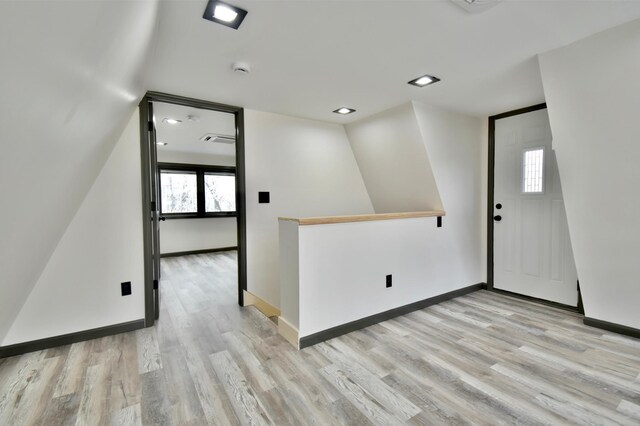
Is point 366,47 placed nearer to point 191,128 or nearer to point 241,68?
point 241,68

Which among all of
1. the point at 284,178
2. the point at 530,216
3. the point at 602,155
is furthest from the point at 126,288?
the point at 530,216

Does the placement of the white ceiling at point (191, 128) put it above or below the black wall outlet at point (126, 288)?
above

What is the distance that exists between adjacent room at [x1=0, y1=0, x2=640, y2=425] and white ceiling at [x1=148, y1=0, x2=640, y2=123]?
18mm

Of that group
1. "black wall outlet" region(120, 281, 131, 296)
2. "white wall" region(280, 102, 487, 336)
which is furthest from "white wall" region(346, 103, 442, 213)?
"black wall outlet" region(120, 281, 131, 296)

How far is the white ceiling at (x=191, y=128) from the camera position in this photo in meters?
3.32

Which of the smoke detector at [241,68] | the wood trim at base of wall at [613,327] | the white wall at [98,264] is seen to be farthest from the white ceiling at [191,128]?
the wood trim at base of wall at [613,327]

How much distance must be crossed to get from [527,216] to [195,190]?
A: 231 inches

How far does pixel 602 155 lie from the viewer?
208 centimetres

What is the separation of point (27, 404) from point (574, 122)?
385 centimetres

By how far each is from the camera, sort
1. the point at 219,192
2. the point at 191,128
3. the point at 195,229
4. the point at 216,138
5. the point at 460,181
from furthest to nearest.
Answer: the point at 219,192 < the point at 195,229 < the point at 216,138 < the point at 191,128 < the point at 460,181

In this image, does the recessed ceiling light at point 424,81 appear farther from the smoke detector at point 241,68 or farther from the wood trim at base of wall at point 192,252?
the wood trim at base of wall at point 192,252

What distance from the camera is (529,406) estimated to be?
1.58m

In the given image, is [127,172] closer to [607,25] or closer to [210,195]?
[607,25]

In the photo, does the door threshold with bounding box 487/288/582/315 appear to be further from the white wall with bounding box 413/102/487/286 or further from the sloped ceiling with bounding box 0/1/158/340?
the sloped ceiling with bounding box 0/1/158/340
